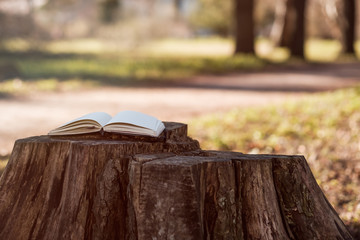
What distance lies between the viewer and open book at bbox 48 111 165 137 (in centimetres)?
306

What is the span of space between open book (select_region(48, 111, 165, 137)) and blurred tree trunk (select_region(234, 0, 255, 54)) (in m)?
16.3

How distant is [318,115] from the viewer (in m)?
7.89

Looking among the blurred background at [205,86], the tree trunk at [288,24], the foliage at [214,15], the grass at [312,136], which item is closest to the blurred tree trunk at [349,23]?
the blurred background at [205,86]

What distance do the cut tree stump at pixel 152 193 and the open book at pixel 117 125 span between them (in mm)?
49

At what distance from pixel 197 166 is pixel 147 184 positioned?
26cm

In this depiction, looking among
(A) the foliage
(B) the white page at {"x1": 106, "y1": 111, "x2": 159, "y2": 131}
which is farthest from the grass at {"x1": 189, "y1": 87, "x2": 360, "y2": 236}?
(A) the foliage

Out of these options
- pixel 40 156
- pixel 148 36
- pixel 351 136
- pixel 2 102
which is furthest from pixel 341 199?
pixel 148 36

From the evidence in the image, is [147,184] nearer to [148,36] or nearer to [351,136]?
[351,136]

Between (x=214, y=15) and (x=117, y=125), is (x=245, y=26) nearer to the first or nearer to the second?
(x=117, y=125)

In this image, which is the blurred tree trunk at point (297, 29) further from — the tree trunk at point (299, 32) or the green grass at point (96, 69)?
the green grass at point (96, 69)

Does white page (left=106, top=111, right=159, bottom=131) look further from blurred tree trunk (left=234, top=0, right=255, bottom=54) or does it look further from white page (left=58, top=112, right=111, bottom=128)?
blurred tree trunk (left=234, top=0, right=255, bottom=54)

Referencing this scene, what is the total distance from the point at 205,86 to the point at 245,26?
23.5 ft

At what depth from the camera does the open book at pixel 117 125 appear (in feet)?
10.1

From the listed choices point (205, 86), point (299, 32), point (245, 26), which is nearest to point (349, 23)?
point (299, 32)
